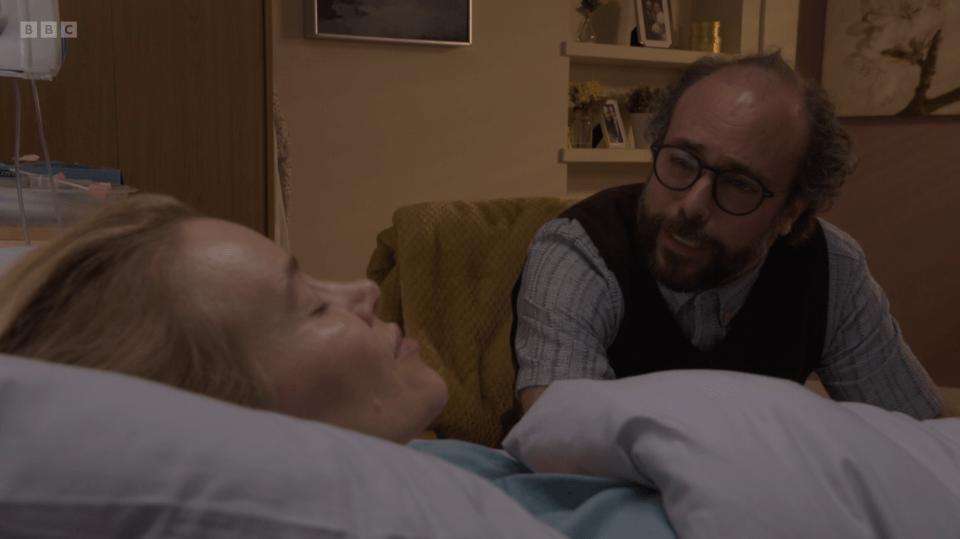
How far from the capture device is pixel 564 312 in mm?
1359

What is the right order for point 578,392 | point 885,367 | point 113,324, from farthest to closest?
point 885,367
point 578,392
point 113,324

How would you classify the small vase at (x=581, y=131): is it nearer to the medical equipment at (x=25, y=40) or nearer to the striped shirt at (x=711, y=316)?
the striped shirt at (x=711, y=316)

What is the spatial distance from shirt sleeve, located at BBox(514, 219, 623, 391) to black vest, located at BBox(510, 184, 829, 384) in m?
0.02

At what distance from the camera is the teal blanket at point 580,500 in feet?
2.04

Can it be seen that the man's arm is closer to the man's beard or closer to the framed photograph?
the man's beard

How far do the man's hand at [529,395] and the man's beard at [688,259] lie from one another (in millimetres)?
323

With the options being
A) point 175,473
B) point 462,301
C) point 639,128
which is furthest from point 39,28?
point 639,128

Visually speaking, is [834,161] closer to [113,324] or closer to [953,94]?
[113,324]

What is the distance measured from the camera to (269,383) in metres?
0.57

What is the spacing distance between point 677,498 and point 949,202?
3.65 meters

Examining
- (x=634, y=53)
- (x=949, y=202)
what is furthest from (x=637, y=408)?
(x=949, y=202)

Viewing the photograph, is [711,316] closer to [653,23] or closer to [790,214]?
[790,214]

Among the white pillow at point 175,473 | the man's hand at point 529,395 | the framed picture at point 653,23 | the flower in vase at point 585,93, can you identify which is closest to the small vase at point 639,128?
the flower in vase at point 585,93

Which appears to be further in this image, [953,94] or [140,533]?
[953,94]
